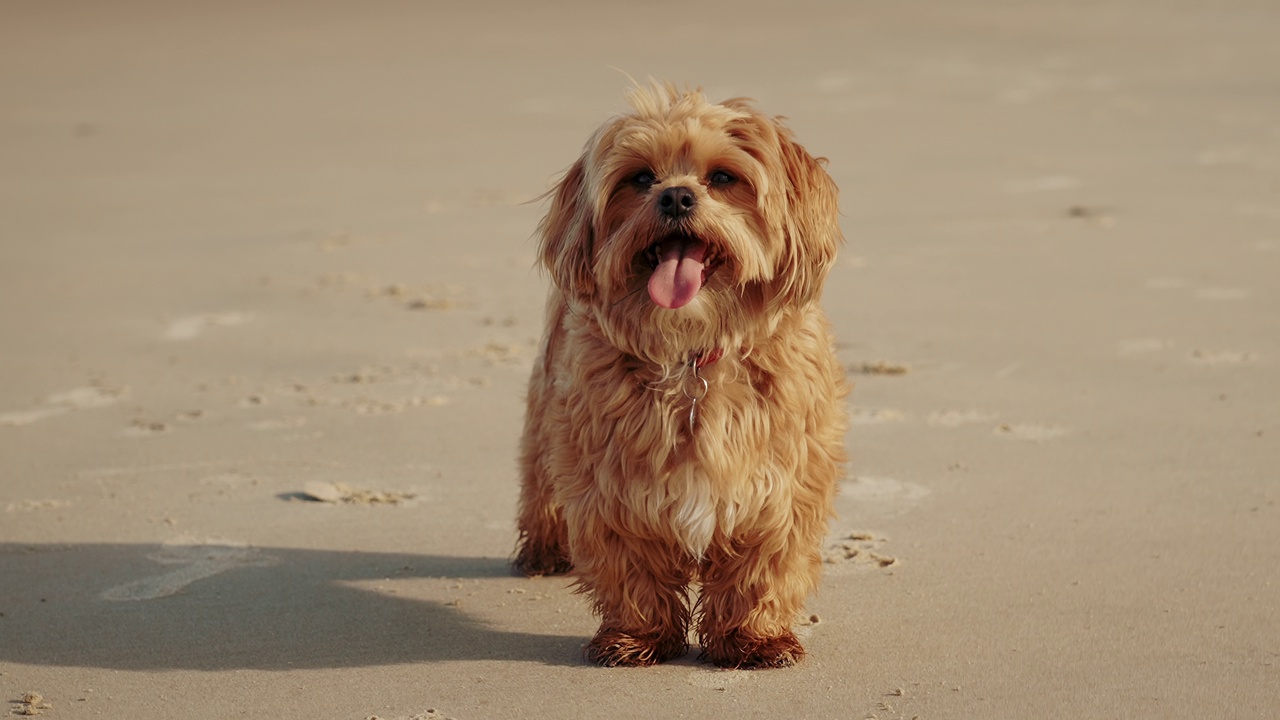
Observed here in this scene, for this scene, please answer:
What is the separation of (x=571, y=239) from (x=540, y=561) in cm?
135

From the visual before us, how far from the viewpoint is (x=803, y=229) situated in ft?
13.9

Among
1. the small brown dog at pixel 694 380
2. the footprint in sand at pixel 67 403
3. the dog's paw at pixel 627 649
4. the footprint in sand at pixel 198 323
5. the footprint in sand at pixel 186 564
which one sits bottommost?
the footprint in sand at pixel 67 403

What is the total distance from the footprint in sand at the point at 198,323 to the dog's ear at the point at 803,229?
4.83 m

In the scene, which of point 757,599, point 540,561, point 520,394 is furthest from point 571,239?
point 520,394

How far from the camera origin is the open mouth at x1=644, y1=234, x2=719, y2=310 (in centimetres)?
407

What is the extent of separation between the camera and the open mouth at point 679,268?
407cm

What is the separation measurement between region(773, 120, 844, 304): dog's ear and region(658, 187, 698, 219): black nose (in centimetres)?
31

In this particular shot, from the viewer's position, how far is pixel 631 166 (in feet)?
13.6

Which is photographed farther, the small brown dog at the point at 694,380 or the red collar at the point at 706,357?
the red collar at the point at 706,357

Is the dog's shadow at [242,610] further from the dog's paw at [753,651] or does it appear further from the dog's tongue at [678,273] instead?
the dog's tongue at [678,273]

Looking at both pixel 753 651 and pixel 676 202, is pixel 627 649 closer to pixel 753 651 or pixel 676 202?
pixel 753 651

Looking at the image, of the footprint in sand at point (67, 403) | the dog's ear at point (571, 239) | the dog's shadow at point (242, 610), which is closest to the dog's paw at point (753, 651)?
the dog's shadow at point (242, 610)

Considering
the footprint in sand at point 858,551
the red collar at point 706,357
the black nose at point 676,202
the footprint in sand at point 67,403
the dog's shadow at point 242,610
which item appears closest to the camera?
the black nose at point 676,202

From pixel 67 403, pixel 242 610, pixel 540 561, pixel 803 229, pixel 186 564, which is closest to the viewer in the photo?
pixel 803 229
